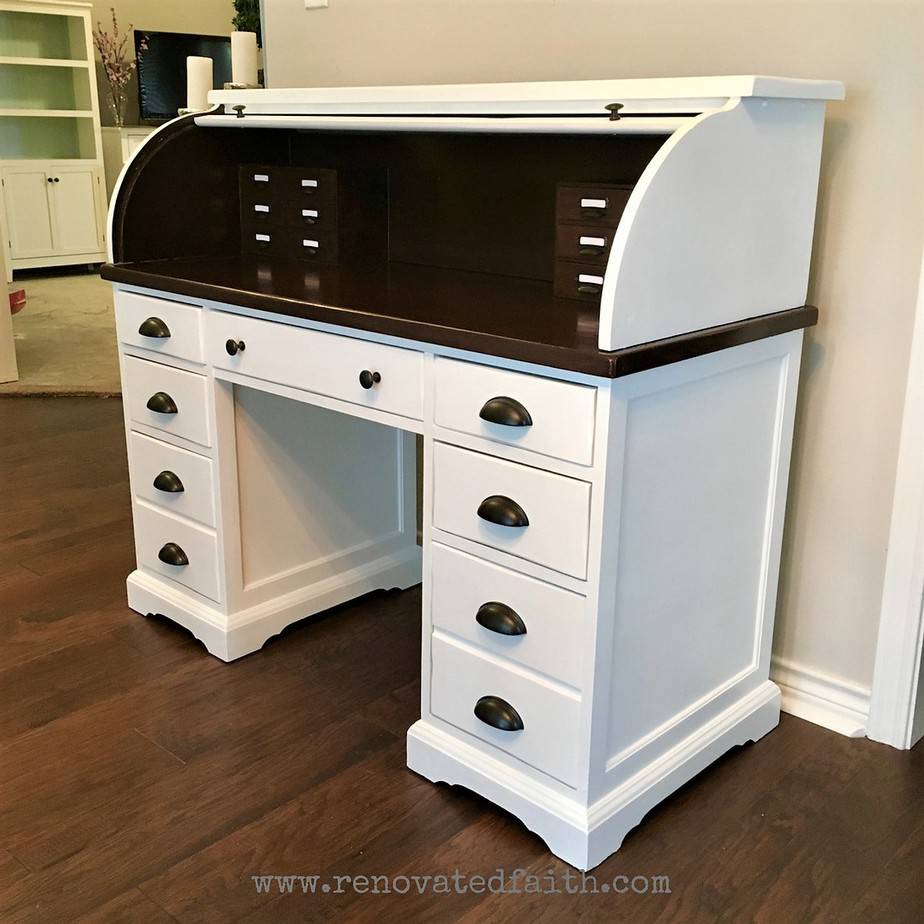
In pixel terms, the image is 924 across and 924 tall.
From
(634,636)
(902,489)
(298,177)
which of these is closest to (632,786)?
(634,636)

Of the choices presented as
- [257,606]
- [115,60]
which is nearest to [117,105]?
[115,60]

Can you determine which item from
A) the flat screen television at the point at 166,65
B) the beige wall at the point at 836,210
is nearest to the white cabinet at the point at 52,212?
the flat screen television at the point at 166,65

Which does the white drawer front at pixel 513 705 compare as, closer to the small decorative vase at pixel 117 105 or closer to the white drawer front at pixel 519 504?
the white drawer front at pixel 519 504

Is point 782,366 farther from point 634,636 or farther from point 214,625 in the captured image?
point 214,625

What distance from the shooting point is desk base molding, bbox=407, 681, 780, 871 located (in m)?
1.54

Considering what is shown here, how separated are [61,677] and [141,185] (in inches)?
40.5

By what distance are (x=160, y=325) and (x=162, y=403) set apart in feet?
0.55

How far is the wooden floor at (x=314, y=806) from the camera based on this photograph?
147 cm

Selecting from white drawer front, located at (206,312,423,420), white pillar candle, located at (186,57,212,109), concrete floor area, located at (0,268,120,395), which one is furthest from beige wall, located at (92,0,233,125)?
white drawer front, located at (206,312,423,420)

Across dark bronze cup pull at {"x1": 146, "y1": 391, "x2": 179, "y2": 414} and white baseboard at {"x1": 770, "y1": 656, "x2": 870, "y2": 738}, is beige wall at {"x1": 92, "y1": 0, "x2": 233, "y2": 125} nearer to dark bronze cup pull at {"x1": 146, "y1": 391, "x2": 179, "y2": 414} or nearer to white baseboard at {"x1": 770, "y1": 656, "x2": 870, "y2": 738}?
dark bronze cup pull at {"x1": 146, "y1": 391, "x2": 179, "y2": 414}

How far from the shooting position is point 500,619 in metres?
1.56

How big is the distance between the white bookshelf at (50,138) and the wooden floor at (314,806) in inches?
207

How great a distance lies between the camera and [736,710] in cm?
182

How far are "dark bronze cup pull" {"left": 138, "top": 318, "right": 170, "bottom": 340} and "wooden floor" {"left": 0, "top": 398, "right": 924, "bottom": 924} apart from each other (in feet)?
2.19
